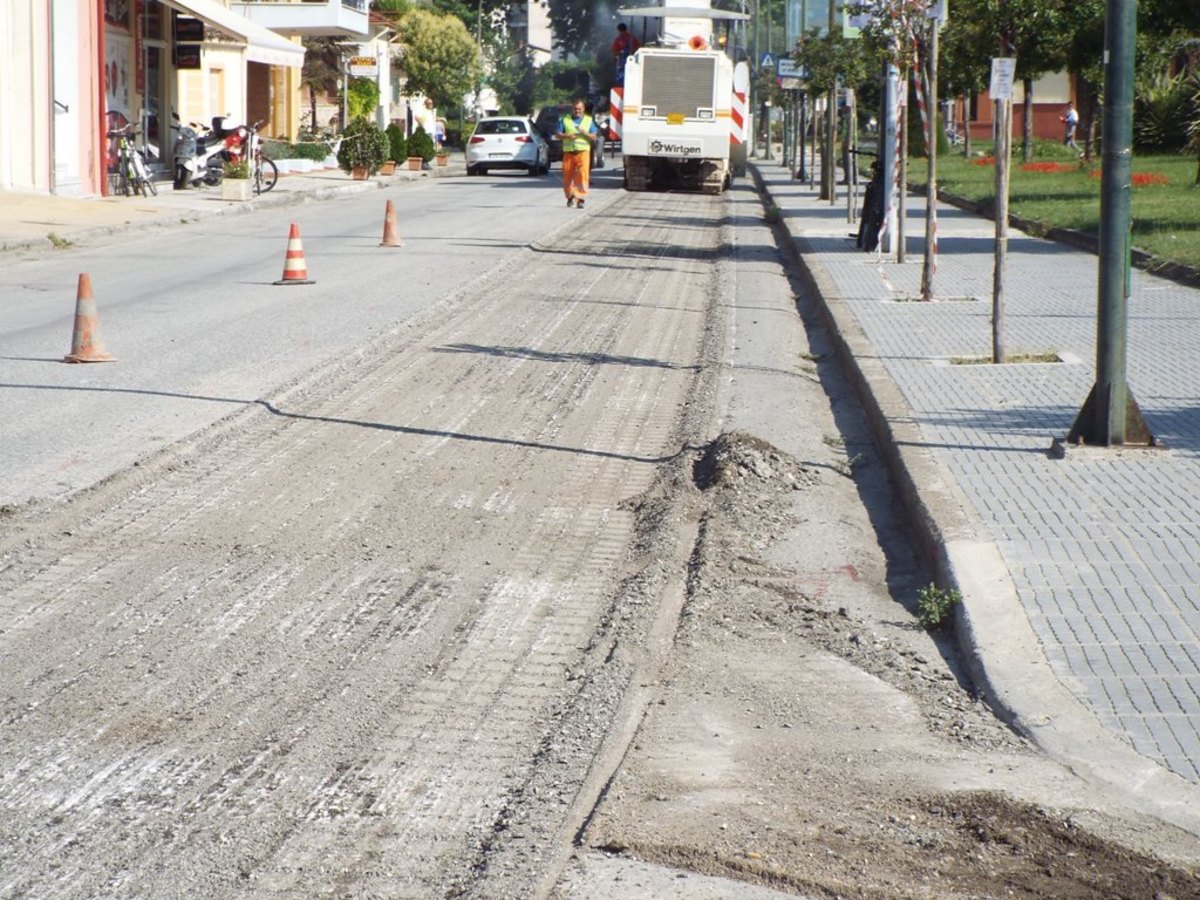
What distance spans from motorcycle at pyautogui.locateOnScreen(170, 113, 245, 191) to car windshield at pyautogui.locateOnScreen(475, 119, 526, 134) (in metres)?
13.7

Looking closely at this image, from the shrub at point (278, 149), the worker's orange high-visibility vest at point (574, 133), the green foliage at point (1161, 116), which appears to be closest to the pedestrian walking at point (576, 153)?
the worker's orange high-visibility vest at point (574, 133)

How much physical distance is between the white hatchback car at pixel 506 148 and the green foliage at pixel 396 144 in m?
1.92

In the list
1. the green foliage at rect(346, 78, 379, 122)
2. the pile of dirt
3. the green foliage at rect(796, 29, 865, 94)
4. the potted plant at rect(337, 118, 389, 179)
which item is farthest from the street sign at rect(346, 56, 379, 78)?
the pile of dirt

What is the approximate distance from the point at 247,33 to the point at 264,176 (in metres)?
3.32

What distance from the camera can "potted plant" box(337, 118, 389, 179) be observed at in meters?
40.9

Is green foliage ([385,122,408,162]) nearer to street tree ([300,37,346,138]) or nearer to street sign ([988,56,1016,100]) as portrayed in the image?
street tree ([300,37,346,138])

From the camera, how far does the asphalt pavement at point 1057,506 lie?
186 inches

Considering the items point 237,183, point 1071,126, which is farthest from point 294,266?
point 1071,126

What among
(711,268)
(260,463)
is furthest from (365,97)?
(260,463)

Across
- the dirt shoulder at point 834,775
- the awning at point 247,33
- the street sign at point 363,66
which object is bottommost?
the dirt shoulder at point 834,775

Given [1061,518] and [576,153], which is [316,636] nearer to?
[1061,518]

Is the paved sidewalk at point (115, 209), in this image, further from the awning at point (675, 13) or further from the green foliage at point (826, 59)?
the green foliage at point (826, 59)

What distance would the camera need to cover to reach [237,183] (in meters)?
30.4

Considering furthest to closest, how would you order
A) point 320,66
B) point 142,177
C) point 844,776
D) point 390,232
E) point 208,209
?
point 320,66 → point 142,177 → point 208,209 → point 390,232 → point 844,776
